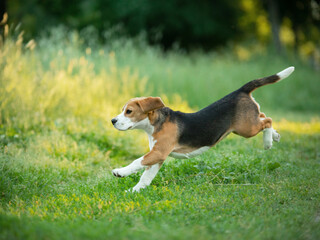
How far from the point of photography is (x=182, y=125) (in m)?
4.85

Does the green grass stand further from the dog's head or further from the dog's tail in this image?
the dog's tail

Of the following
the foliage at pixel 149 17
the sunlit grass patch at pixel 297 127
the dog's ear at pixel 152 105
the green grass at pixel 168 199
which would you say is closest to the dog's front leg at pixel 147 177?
the green grass at pixel 168 199

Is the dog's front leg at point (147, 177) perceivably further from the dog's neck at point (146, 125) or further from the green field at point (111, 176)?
the dog's neck at point (146, 125)

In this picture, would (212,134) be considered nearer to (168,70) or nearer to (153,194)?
(153,194)

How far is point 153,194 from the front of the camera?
14.6ft

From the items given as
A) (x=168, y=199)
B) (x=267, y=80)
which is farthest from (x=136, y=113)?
(x=267, y=80)

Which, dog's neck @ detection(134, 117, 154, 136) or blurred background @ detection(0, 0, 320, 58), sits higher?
blurred background @ detection(0, 0, 320, 58)

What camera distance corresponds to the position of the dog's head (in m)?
4.57

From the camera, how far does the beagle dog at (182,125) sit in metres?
4.57

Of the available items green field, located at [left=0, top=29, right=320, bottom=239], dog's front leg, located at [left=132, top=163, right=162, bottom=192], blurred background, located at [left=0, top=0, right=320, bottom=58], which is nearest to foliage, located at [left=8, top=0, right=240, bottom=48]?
blurred background, located at [left=0, top=0, right=320, bottom=58]

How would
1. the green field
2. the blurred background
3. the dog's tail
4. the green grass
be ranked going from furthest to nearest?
the blurred background → the dog's tail → the green field → the green grass

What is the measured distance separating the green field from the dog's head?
90 cm

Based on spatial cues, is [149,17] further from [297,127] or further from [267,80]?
[267,80]

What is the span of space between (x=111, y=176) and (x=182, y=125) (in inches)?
56.0
